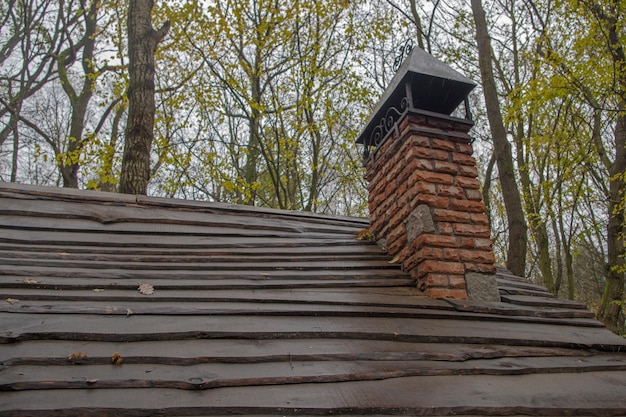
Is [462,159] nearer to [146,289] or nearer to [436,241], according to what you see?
[436,241]

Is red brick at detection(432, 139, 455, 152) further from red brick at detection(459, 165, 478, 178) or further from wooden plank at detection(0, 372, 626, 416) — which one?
wooden plank at detection(0, 372, 626, 416)

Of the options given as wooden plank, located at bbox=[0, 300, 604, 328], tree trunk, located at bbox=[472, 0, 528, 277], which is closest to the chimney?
wooden plank, located at bbox=[0, 300, 604, 328]

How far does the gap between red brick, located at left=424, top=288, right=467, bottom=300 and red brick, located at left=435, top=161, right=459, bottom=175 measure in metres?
0.71

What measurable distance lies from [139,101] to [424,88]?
448 centimetres

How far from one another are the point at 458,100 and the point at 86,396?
262 centimetres

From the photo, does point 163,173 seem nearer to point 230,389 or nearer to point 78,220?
point 78,220

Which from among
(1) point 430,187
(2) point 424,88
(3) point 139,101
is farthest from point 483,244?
(3) point 139,101

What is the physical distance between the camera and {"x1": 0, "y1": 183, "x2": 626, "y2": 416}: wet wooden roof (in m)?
1.33

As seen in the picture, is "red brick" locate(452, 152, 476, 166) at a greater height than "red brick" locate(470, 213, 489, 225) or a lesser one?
greater

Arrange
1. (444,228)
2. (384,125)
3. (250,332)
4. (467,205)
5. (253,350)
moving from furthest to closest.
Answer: (384,125) < (467,205) < (444,228) < (250,332) < (253,350)

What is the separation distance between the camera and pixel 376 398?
55.0 inches

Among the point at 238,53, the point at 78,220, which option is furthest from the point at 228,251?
the point at 238,53

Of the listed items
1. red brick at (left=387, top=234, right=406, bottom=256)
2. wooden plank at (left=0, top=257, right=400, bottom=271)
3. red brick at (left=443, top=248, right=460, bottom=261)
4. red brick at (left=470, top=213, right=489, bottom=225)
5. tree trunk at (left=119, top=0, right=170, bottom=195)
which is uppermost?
tree trunk at (left=119, top=0, right=170, bottom=195)

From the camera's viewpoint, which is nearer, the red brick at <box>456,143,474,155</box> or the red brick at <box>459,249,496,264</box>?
the red brick at <box>459,249,496,264</box>
